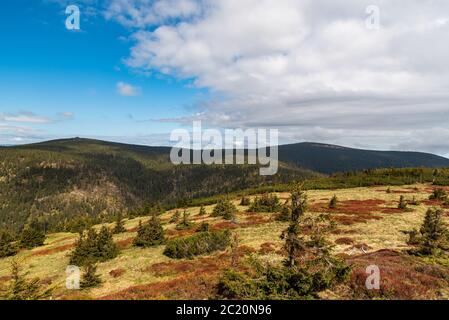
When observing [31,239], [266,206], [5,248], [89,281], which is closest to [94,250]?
[89,281]

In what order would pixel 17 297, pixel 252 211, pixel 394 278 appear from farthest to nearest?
pixel 252 211 < pixel 394 278 < pixel 17 297

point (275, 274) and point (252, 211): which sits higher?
point (275, 274)

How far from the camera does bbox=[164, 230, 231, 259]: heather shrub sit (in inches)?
1260

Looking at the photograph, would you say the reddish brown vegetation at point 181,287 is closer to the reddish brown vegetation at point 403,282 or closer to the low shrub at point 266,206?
the reddish brown vegetation at point 403,282

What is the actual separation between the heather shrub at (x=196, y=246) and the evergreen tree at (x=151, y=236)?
5802 mm

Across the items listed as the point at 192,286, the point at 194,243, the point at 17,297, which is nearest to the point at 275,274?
the point at 192,286

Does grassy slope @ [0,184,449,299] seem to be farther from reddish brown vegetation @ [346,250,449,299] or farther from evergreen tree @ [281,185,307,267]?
evergreen tree @ [281,185,307,267]

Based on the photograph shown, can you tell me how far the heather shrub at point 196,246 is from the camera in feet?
105

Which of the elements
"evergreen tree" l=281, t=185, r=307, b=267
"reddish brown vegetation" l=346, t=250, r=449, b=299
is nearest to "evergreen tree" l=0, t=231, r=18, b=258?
"evergreen tree" l=281, t=185, r=307, b=267

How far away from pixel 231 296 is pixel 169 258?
18017 millimetres

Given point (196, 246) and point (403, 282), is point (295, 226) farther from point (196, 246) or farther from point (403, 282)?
point (196, 246)
